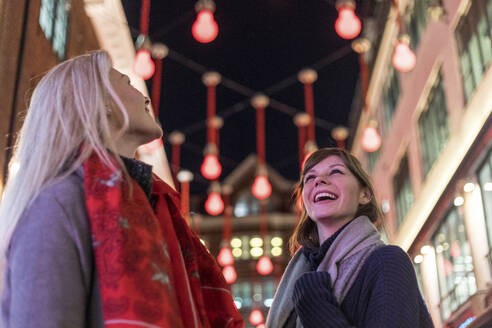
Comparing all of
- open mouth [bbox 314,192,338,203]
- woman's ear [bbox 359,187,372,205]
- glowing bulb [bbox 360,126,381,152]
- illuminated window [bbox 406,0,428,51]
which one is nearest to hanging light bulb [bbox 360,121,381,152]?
glowing bulb [bbox 360,126,381,152]

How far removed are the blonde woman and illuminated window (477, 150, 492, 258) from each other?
478 inches

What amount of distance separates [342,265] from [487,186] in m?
11.8

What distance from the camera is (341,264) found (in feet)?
9.92

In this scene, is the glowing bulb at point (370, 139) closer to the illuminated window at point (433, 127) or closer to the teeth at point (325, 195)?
the illuminated window at point (433, 127)

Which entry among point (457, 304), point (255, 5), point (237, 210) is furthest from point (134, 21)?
point (237, 210)

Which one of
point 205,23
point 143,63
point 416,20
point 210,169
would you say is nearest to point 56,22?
point 143,63

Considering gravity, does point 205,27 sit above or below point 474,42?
below

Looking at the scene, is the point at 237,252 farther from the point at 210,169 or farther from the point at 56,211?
the point at 56,211

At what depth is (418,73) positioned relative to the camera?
18.9 m

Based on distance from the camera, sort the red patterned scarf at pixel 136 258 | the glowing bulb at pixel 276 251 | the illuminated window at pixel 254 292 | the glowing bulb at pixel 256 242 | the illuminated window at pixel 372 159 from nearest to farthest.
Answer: the red patterned scarf at pixel 136 258
the illuminated window at pixel 372 159
the illuminated window at pixel 254 292
the glowing bulb at pixel 276 251
the glowing bulb at pixel 256 242

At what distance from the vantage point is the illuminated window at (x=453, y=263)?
15109mm

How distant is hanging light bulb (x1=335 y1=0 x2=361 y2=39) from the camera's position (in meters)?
9.95

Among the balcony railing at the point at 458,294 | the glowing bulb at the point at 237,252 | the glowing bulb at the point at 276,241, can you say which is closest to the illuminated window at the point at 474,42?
the balcony railing at the point at 458,294

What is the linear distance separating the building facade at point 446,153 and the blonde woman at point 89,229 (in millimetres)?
9530
